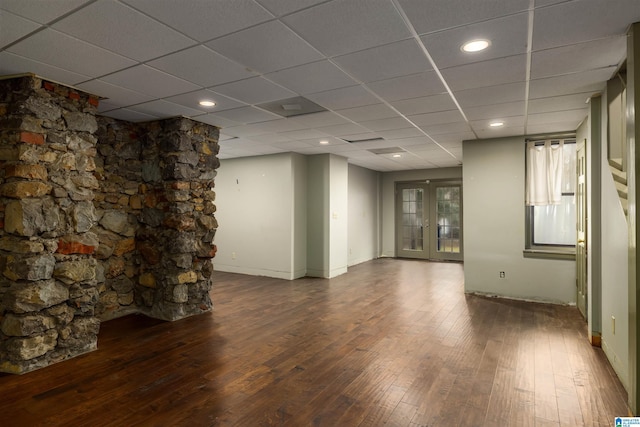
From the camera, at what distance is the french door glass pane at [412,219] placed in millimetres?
9844

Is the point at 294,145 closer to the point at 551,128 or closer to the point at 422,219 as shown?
the point at 551,128

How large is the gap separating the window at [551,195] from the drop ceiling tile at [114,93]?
5.28 m

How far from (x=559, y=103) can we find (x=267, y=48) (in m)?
3.14

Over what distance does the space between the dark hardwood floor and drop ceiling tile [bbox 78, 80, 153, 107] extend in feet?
8.21

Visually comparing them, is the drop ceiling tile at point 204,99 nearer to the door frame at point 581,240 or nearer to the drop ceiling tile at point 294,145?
the drop ceiling tile at point 294,145

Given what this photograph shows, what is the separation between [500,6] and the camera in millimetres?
1972

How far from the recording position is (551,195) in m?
5.24

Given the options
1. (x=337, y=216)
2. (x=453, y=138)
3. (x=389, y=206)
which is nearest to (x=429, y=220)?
(x=389, y=206)

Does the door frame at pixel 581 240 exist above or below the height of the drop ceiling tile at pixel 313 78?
below

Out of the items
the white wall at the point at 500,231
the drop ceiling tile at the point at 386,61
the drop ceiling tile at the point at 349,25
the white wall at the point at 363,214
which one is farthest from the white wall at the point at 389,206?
the drop ceiling tile at the point at 349,25

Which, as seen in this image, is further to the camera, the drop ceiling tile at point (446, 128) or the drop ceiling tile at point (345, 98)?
the drop ceiling tile at point (446, 128)

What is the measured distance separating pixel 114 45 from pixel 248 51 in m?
0.92

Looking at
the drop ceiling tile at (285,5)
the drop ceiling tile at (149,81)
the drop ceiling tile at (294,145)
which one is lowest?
the drop ceiling tile at (285,5)

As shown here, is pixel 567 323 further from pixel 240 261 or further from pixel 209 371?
pixel 240 261
